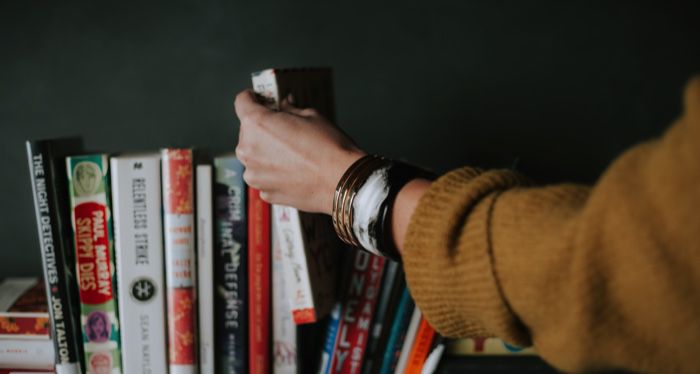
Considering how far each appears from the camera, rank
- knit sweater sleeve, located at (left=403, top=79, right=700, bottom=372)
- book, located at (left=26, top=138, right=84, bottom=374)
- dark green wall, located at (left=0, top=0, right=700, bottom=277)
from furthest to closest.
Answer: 1. dark green wall, located at (left=0, top=0, right=700, bottom=277)
2. book, located at (left=26, top=138, right=84, bottom=374)
3. knit sweater sleeve, located at (left=403, top=79, right=700, bottom=372)

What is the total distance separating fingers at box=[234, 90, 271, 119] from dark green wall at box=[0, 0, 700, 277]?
34 cm

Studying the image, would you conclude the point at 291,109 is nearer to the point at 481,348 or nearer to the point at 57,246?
the point at 57,246

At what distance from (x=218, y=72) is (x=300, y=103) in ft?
1.05

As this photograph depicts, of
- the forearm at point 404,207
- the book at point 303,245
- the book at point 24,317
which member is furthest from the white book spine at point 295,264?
the book at point 24,317

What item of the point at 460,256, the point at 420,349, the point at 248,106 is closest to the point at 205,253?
the point at 248,106

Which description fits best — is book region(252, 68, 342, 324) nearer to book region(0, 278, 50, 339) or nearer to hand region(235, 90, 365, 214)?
hand region(235, 90, 365, 214)

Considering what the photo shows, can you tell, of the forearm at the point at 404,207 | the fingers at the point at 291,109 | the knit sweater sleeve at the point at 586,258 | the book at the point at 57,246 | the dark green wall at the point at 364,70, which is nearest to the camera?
the knit sweater sleeve at the point at 586,258

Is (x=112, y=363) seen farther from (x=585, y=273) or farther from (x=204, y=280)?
(x=585, y=273)

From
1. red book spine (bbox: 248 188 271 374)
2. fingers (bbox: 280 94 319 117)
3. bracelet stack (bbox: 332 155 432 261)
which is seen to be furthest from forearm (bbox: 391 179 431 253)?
red book spine (bbox: 248 188 271 374)

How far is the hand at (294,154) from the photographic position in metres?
0.63

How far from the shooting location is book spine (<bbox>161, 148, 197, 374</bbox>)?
2.63 feet

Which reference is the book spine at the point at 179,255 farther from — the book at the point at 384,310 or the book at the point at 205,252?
the book at the point at 384,310

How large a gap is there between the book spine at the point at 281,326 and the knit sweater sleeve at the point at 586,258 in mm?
363

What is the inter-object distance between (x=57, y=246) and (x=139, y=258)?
0.11 meters
